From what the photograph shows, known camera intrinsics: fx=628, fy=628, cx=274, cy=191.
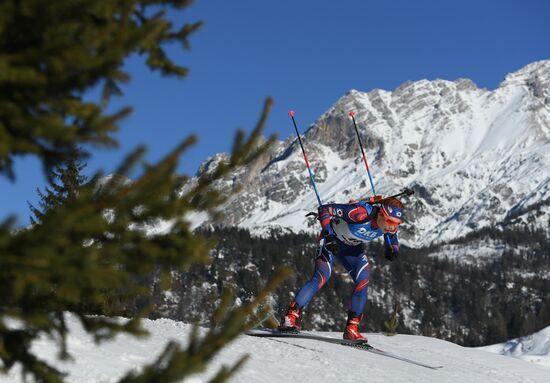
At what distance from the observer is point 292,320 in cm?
1195

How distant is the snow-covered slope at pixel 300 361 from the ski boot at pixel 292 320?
1.10 m

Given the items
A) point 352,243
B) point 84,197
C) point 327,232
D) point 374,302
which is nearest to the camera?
point 84,197

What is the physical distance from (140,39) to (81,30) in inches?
11.0

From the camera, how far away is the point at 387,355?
427 inches

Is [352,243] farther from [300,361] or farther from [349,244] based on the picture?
[300,361]

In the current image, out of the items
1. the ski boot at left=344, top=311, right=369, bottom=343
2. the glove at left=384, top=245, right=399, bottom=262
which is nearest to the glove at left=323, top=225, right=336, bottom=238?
the glove at left=384, top=245, right=399, bottom=262

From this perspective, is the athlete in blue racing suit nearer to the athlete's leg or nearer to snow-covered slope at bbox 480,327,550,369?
Result: the athlete's leg

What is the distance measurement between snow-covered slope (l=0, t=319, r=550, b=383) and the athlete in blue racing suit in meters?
1.19

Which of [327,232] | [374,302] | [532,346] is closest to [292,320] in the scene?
[327,232]

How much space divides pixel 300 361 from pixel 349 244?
13.8 feet

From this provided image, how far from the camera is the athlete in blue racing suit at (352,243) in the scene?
11.8 m

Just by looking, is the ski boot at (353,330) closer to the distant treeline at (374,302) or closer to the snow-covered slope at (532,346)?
the snow-covered slope at (532,346)

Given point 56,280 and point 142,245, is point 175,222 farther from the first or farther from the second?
point 56,280

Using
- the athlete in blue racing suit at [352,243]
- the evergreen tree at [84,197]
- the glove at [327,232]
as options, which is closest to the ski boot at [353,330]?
the athlete in blue racing suit at [352,243]
